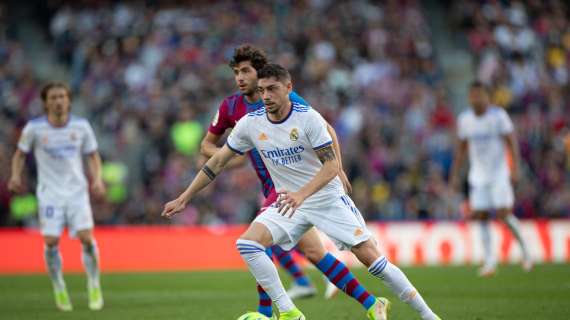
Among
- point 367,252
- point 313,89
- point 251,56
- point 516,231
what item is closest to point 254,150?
point 251,56

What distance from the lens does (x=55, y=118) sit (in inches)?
464

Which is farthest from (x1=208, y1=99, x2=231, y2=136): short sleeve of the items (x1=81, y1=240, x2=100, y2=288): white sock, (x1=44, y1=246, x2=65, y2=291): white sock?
(x1=44, y1=246, x2=65, y2=291): white sock

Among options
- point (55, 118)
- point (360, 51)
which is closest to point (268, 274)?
point (55, 118)

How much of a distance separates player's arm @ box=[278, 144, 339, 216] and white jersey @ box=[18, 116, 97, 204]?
419 cm

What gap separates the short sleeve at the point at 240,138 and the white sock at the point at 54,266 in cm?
380

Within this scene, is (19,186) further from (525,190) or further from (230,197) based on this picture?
(525,190)

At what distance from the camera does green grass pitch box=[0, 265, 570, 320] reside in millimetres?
10172

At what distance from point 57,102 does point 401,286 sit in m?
5.18

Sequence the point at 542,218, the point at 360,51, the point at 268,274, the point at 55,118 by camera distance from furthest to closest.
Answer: the point at 360,51
the point at 542,218
the point at 55,118
the point at 268,274

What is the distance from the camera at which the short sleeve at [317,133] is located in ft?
27.5

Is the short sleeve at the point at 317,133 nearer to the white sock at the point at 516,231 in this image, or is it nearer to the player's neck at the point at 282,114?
the player's neck at the point at 282,114

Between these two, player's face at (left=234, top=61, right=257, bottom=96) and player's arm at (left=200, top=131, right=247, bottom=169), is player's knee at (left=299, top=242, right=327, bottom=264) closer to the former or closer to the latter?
player's arm at (left=200, top=131, right=247, bottom=169)

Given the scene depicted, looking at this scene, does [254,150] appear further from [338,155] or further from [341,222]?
[341,222]

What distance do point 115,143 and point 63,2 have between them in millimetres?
6341
